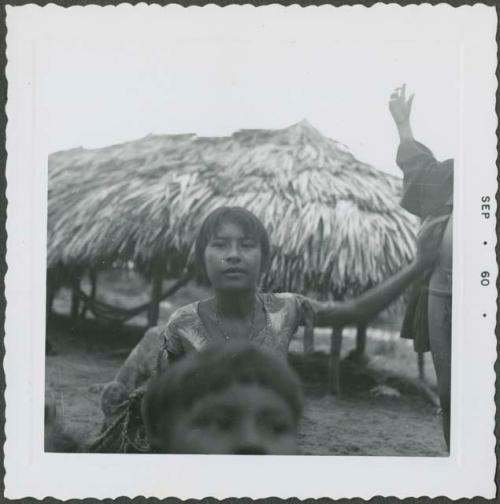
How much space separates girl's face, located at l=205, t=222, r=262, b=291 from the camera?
1.40 m

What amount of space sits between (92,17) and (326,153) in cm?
59

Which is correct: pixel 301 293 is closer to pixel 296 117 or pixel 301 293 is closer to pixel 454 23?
pixel 296 117

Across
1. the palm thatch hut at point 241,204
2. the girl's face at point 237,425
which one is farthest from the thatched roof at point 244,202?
the girl's face at point 237,425

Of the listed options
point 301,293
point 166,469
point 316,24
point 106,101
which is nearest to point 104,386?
point 166,469

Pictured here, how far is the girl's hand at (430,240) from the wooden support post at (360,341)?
0.18 m

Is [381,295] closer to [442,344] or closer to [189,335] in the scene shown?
[442,344]

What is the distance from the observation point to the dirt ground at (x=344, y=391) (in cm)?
140

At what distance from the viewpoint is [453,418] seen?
140cm

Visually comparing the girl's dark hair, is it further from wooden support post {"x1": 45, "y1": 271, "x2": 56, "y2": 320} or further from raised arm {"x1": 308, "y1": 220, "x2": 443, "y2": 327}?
wooden support post {"x1": 45, "y1": 271, "x2": 56, "y2": 320}

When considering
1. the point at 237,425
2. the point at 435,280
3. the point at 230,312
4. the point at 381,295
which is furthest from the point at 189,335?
the point at 435,280

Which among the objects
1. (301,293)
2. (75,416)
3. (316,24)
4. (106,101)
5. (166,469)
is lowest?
(166,469)

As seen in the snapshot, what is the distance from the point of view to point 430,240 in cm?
141

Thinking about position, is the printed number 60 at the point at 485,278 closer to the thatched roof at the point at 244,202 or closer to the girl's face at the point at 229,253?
the thatched roof at the point at 244,202

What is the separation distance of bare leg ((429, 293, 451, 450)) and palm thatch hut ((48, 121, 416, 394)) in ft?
0.39
